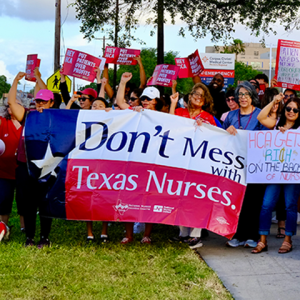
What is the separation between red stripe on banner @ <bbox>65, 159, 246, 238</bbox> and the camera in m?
5.96

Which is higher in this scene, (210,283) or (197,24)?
(197,24)

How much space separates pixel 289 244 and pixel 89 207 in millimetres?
2438

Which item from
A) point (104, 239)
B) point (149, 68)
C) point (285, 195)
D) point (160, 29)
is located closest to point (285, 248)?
point (285, 195)

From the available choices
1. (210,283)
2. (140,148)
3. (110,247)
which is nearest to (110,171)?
(140,148)

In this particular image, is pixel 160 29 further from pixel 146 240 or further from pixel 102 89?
pixel 146 240

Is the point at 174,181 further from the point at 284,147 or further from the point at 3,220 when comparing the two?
the point at 3,220

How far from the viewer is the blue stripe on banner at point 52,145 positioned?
5.99 metres

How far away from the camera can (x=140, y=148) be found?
607 cm

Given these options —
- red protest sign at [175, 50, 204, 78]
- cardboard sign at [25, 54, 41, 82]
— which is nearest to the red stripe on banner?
red protest sign at [175, 50, 204, 78]

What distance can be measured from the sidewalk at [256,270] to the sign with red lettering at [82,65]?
4.35 metres

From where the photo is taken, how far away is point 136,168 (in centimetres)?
602

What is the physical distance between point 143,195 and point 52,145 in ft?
4.12

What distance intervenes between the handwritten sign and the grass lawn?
1.27 metres

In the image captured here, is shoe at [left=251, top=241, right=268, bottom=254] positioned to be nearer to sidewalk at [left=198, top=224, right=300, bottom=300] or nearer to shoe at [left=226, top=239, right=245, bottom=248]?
sidewalk at [left=198, top=224, right=300, bottom=300]
